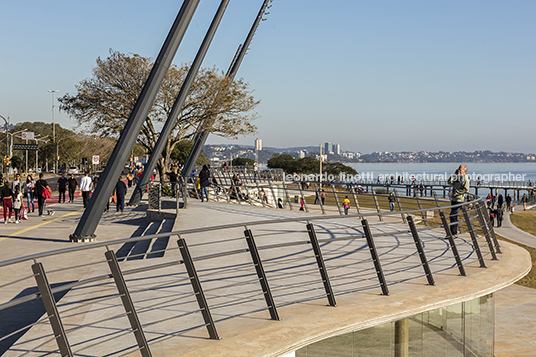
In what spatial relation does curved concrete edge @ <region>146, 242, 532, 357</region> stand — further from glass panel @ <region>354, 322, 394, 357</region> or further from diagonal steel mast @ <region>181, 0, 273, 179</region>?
diagonal steel mast @ <region>181, 0, 273, 179</region>

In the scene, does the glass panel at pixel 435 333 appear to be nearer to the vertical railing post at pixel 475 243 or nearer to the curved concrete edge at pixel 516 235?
the vertical railing post at pixel 475 243

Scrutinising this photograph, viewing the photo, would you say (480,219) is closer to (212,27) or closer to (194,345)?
(194,345)

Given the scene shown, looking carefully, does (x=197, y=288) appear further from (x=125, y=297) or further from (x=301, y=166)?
(x=301, y=166)

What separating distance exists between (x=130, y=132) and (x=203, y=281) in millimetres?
8843

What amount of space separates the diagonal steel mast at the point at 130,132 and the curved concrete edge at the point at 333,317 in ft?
34.4

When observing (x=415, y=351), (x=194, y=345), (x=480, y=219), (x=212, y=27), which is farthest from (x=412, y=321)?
(x=212, y=27)

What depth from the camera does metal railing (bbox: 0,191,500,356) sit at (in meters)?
4.30

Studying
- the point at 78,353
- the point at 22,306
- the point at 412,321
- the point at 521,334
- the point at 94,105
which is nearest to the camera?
the point at 78,353

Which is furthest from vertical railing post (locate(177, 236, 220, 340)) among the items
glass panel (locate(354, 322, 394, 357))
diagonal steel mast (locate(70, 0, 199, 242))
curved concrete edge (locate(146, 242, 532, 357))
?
diagonal steel mast (locate(70, 0, 199, 242))

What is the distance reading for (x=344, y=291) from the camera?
6.73 meters

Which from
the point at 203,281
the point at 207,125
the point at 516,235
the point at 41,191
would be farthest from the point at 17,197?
the point at 516,235

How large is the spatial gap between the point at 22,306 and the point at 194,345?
4.99 metres

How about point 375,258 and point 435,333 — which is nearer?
point 375,258

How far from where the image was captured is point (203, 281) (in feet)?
25.6
